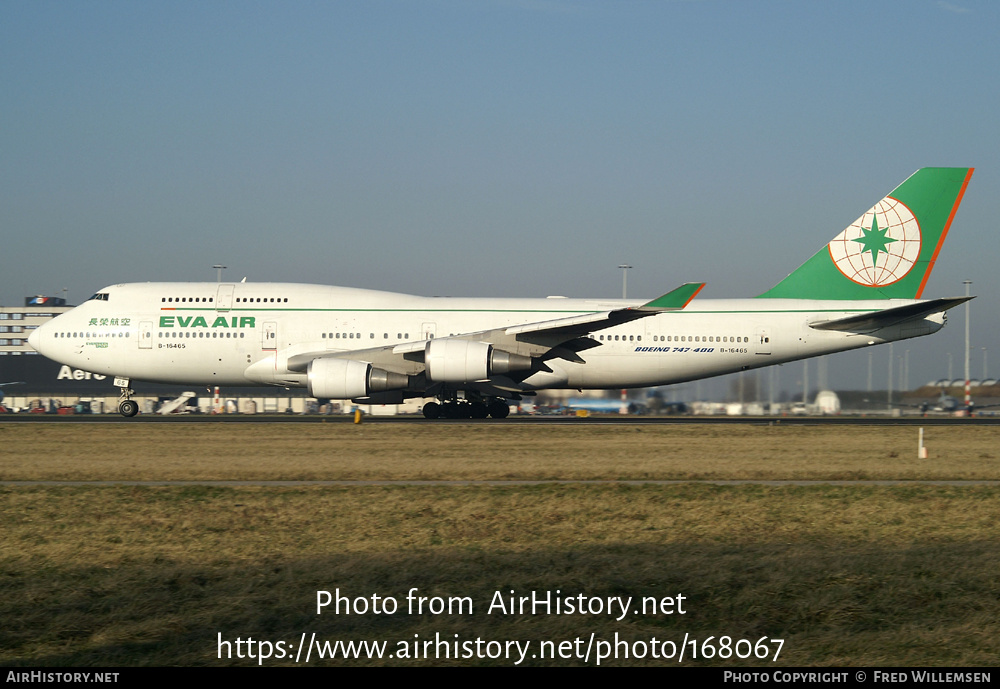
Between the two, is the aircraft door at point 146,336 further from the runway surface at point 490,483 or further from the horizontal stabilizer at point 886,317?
the horizontal stabilizer at point 886,317

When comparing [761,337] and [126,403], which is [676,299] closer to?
[761,337]

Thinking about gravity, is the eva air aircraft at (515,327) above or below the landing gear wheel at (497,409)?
above

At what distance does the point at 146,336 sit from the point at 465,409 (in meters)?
11.8

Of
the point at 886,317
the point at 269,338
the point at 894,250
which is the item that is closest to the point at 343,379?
the point at 269,338

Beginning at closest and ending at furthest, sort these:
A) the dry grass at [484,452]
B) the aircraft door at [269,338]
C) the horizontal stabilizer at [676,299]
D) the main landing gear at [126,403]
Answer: the dry grass at [484,452] < the horizontal stabilizer at [676,299] < the aircraft door at [269,338] < the main landing gear at [126,403]

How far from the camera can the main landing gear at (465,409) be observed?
3300 centimetres

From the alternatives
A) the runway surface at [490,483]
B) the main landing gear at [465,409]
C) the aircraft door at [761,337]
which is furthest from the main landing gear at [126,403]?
the aircraft door at [761,337]

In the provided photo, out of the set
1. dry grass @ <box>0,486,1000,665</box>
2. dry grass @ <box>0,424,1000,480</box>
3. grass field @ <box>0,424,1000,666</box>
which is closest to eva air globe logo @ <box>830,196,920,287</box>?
dry grass @ <box>0,424,1000,480</box>

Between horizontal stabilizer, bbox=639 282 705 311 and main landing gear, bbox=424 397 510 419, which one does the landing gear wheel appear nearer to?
main landing gear, bbox=424 397 510 419

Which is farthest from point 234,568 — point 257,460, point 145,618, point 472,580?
point 257,460

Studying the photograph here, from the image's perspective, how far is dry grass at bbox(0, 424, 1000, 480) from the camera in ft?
58.7

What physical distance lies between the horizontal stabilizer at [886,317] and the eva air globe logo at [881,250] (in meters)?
2.40

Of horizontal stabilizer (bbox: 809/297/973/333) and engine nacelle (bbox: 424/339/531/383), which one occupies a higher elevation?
horizontal stabilizer (bbox: 809/297/973/333)

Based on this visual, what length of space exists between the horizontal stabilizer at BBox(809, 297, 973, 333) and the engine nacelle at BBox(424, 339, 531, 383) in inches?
471
